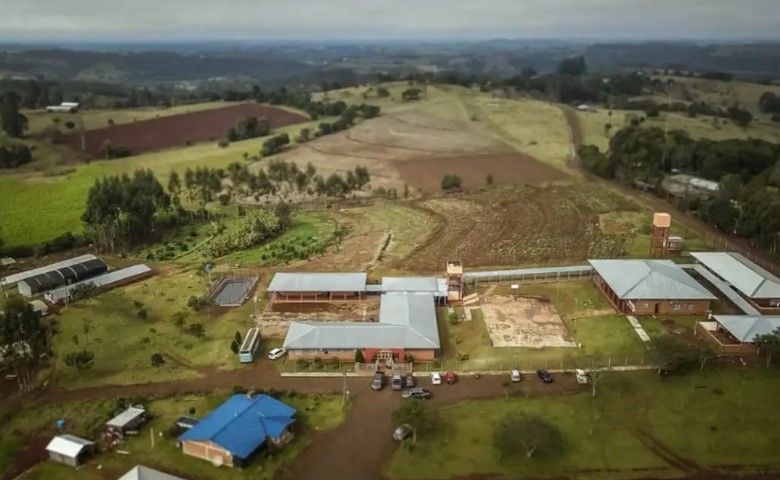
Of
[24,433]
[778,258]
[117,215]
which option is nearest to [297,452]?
[24,433]

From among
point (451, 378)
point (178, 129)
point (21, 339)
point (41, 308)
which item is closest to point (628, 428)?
point (451, 378)

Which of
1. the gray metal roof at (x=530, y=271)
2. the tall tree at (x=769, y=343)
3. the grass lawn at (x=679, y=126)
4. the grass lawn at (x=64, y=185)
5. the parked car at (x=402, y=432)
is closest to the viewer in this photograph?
the parked car at (x=402, y=432)

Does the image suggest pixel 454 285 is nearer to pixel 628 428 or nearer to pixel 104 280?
pixel 628 428

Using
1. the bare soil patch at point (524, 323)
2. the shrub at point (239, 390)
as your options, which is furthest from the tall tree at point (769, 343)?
the shrub at point (239, 390)

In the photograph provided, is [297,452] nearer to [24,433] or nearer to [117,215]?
[24,433]

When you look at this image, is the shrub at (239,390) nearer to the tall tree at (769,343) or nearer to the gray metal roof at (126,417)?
the gray metal roof at (126,417)

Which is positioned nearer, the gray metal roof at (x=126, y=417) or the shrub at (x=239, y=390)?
→ the gray metal roof at (x=126, y=417)
